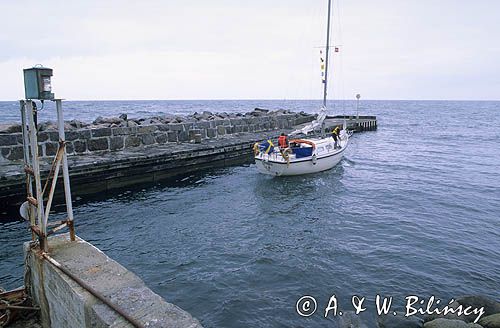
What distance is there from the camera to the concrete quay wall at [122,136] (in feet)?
42.0

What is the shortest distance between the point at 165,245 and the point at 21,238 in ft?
12.1

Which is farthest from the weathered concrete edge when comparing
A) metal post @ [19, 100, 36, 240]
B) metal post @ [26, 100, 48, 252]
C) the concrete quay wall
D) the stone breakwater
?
the stone breakwater

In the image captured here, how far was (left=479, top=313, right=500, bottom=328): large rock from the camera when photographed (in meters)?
5.62

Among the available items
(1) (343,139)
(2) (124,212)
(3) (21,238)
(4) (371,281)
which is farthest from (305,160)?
(3) (21,238)

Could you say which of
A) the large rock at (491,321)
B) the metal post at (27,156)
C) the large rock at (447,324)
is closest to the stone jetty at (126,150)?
the metal post at (27,156)

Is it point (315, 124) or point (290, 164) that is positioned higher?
point (315, 124)

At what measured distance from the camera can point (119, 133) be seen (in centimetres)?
1605

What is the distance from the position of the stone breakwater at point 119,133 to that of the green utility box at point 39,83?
956 cm

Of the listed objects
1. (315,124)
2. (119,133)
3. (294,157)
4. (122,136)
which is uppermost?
(315,124)

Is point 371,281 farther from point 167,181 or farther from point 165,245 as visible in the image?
point 167,181

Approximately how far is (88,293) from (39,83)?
2514mm

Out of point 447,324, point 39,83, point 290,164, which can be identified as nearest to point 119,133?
point 290,164

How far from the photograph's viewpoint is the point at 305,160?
1684 centimetres

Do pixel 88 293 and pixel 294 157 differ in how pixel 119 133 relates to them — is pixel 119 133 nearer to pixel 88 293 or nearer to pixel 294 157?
pixel 294 157
